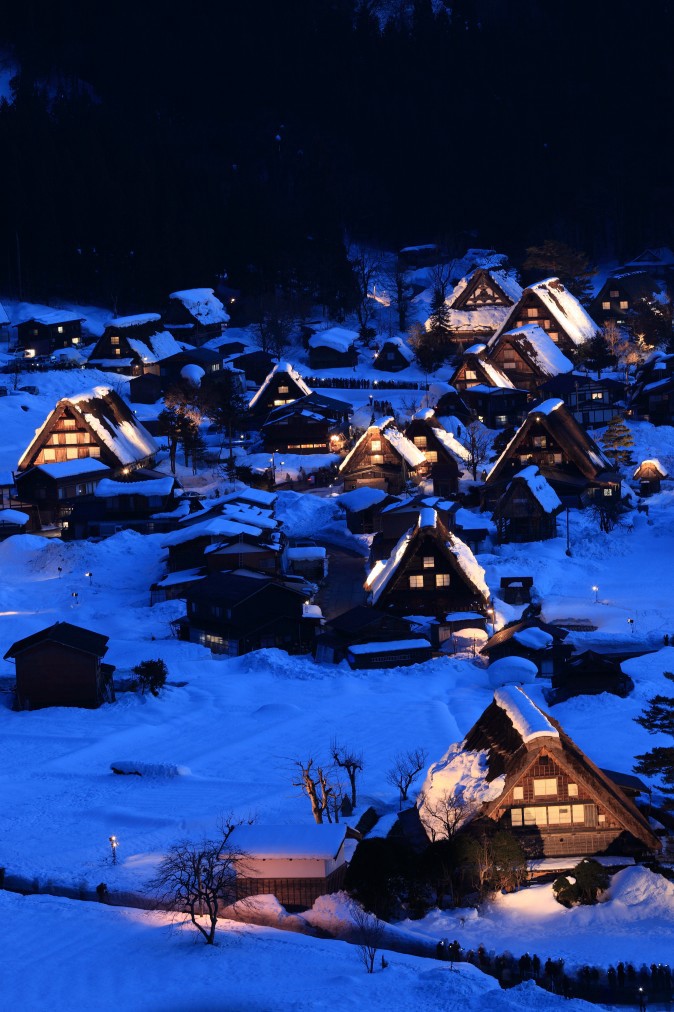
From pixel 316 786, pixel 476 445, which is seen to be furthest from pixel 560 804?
pixel 476 445

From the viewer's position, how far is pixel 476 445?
48.2m

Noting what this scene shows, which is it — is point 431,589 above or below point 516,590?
above

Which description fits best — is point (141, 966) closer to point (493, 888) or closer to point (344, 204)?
point (493, 888)

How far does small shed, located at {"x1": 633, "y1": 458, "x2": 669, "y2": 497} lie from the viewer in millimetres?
44156

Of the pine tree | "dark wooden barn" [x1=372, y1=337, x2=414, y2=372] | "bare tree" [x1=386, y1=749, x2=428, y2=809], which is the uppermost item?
"dark wooden barn" [x1=372, y1=337, x2=414, y2=372]

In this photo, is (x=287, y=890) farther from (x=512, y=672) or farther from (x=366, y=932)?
Answer: (x=512, y=672)

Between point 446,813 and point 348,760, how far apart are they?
3684 mm

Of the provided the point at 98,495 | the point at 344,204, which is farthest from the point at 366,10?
the point at 98,495

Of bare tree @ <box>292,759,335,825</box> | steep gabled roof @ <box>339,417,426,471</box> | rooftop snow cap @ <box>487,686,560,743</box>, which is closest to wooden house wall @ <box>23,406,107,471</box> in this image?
steep gabled roof @ <box>339,417,426,471</box>

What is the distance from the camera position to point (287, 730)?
2900 centimetres

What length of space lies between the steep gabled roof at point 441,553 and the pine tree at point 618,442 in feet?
35.4

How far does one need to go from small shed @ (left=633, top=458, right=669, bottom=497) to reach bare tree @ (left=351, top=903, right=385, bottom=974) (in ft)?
83.8

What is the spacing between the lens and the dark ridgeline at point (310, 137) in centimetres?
6644

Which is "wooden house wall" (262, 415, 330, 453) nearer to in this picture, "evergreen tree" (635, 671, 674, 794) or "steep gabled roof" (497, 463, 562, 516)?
"steep gabled roof" (497, 463, 562, 516)
